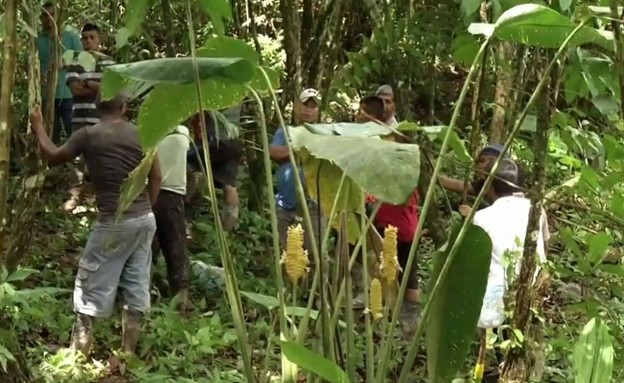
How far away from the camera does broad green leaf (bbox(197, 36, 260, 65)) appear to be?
224 centimetres

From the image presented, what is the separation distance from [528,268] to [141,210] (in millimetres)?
1935

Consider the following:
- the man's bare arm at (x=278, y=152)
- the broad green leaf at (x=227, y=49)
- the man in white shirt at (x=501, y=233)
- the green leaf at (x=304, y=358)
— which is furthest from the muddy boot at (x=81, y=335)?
the green leaf at (x=304, y=358)

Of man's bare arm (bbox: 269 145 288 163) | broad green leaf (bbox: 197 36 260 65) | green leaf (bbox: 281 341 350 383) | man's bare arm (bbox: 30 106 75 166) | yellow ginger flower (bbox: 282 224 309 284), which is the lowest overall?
man's bare arm (bbox: 269 145 288 163)

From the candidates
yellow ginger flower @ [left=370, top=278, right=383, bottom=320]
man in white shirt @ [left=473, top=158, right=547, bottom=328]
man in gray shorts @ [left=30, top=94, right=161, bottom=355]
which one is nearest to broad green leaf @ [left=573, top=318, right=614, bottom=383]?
yellow ginger flower @ [left=370, top=278, right=383, bottom=320]

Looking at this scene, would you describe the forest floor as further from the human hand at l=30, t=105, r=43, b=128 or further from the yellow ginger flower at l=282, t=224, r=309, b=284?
the yellow ginger flower at l=282, t=224, r=309, b=284

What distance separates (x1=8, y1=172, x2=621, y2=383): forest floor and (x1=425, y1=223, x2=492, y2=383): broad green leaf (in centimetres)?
170

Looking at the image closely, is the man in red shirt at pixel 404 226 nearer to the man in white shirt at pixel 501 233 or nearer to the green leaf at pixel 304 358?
the man in white shirt at pixel 501 233

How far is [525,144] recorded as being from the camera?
5156mm

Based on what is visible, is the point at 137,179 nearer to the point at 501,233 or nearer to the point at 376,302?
the point at 376,302

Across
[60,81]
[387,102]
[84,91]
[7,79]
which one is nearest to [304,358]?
[7,79]

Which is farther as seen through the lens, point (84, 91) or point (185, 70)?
point (84, 91)

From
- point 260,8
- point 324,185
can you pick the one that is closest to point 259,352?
point 324,185

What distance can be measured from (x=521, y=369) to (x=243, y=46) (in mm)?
2063

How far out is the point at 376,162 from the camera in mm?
1545
